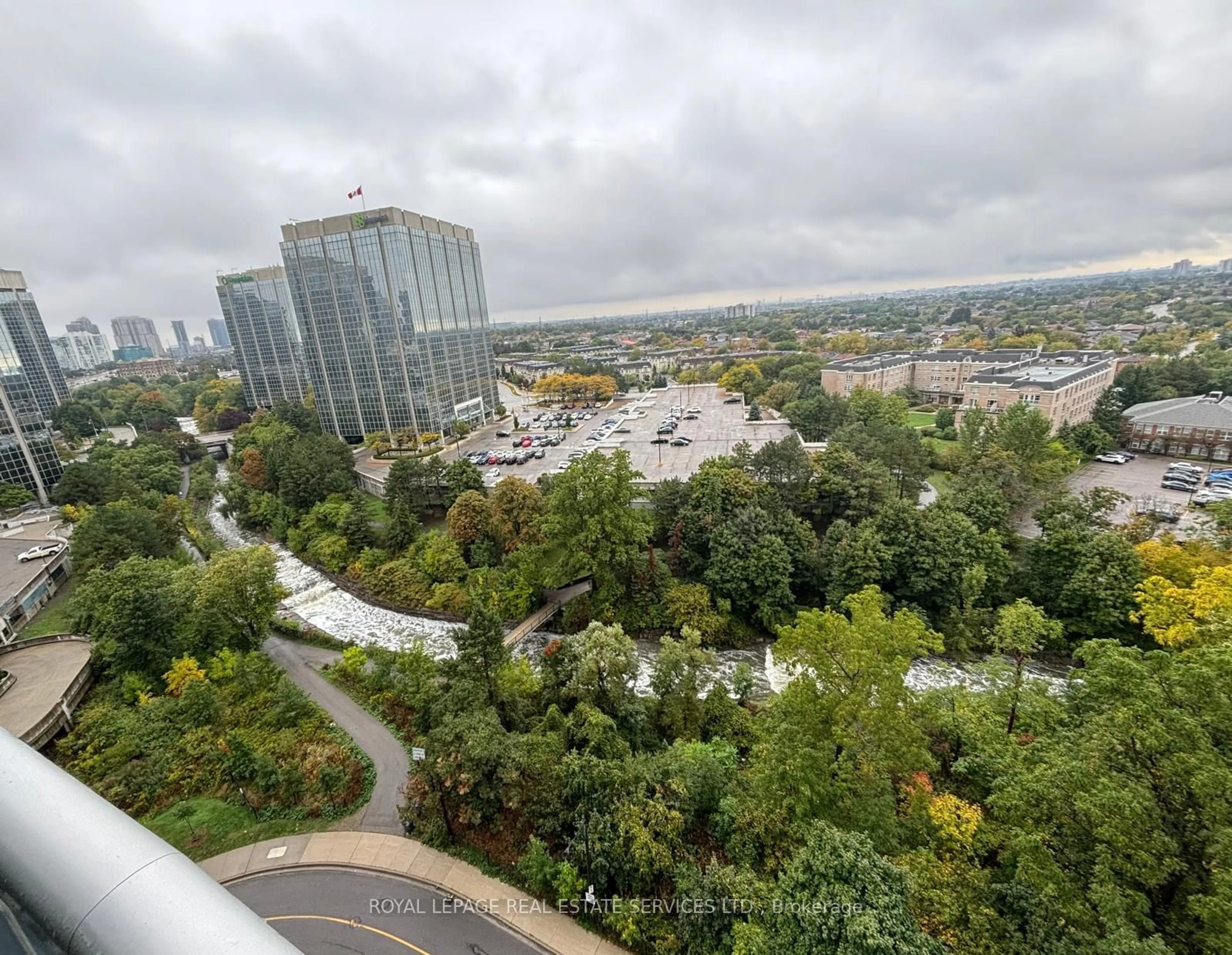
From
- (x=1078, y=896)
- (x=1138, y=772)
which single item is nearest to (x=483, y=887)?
(x=1078, y=896)

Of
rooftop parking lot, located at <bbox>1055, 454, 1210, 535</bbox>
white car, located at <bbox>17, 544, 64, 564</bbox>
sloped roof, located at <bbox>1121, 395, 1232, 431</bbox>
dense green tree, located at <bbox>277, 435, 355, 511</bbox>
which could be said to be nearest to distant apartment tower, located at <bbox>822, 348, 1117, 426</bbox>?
sloped roof, located at <bbox>1121, 395, 1232, 431</bbox>

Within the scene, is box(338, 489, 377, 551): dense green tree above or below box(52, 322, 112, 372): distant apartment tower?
below

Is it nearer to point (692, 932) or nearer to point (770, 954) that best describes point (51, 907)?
point (770, 954)

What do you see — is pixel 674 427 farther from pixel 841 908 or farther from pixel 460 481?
pixel 841 908

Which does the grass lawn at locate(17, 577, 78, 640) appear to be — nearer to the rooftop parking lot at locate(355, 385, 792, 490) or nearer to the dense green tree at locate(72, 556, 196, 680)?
the dense green tree at locate(72, 556, 196, 680)

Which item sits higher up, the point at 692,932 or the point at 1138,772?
the point at 1138,772

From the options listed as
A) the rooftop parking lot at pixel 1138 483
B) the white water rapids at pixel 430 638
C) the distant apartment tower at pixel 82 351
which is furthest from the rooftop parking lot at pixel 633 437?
the distant apartment tower at pixel 82 351
